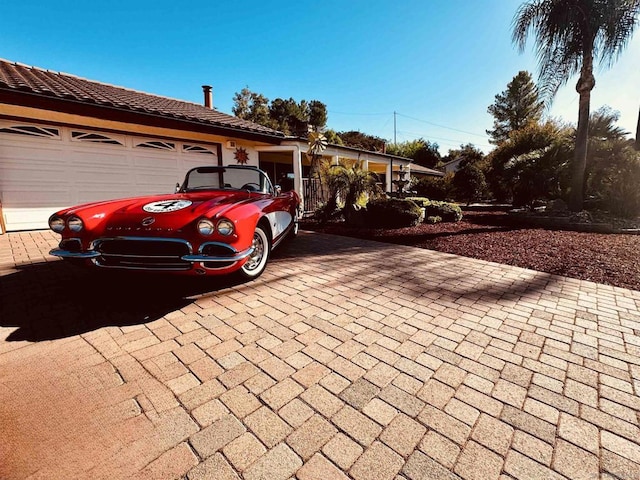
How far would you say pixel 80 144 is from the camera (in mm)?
6906

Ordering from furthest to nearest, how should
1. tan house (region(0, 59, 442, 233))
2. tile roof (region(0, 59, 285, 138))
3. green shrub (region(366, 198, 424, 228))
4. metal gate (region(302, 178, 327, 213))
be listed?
metal gate (region(302, 178, 327, 213)) < green shrub (region(366, 198, 424, 228)) < tan house (region(0, 59, 442, 233)) < tile roof (region(0, 59, 285, 138))

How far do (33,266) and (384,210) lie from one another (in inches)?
268

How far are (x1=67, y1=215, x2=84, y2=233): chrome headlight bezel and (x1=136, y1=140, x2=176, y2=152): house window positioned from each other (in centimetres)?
592

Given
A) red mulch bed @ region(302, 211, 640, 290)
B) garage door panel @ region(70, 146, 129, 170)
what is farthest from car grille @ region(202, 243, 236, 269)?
garage door panel @ region(70, 146, 129, 170)

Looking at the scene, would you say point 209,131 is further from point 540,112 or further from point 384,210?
point 540,112

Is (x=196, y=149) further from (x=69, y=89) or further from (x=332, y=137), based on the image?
(x=332, y=137)

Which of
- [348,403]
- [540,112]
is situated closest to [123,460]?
[348,403]

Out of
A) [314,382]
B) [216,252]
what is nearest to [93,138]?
[216,252]

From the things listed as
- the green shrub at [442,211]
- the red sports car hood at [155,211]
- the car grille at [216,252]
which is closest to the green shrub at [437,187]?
the green shrub at [442,211]

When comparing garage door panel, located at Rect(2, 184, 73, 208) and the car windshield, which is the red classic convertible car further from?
garage door panel, located at Rect(2, 184, 73, 208)

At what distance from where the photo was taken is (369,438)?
1373 millimetres

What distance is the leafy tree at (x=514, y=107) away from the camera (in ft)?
106

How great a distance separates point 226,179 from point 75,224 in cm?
188

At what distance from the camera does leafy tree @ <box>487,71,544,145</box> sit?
106 ft
